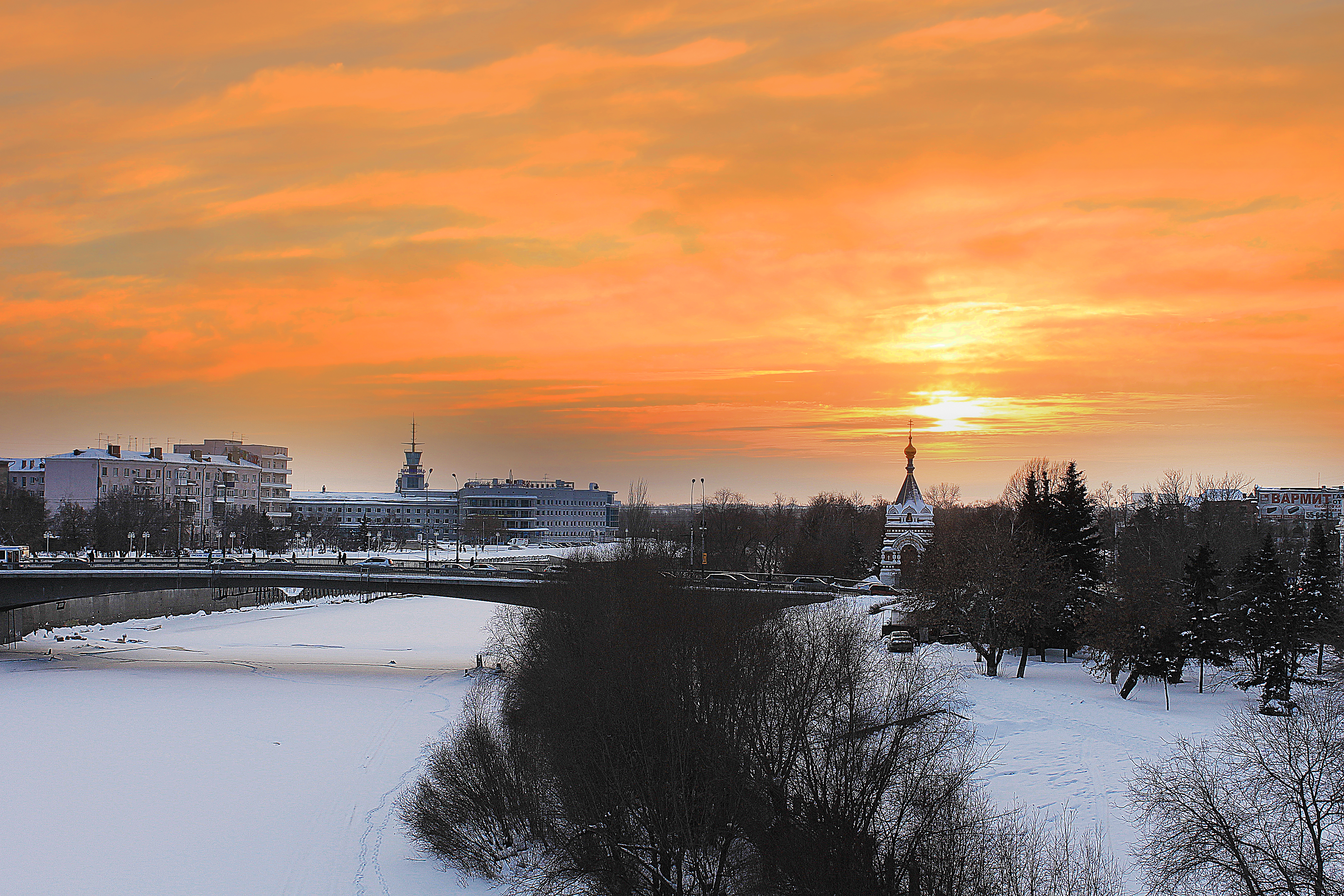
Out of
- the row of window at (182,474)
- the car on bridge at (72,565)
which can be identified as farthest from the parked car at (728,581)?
the row of window at (182,474)

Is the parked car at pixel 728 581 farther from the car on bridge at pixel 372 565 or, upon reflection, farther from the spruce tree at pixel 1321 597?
the spruce tree at pixel 1321 597

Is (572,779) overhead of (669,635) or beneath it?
beneath

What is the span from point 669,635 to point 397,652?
40878mm

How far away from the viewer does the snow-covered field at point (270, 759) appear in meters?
25.3

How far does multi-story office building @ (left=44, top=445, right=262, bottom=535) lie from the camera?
138250 mm

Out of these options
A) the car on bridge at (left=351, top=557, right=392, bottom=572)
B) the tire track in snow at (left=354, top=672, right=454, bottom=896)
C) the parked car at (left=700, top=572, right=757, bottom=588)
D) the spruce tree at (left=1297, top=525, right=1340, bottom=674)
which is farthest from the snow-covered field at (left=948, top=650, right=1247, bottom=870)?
the car on bridge at (left=351, top=557, right=392, bottom=572)

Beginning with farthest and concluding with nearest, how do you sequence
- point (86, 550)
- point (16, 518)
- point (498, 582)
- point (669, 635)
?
point (86, 550) → point (16, 518) → point (498, 582) → point (669, 635)

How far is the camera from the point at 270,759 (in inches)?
1398

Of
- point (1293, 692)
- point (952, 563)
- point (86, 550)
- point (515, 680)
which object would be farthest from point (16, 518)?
point (1293, 692)

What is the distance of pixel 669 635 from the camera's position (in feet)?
99.8

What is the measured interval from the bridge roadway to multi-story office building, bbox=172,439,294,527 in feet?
335

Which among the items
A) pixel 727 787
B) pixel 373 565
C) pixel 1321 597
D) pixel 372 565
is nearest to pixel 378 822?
pixel 727 787

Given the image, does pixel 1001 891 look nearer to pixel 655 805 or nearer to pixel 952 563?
pixel 655 805

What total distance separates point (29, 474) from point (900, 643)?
14817 centimetres
